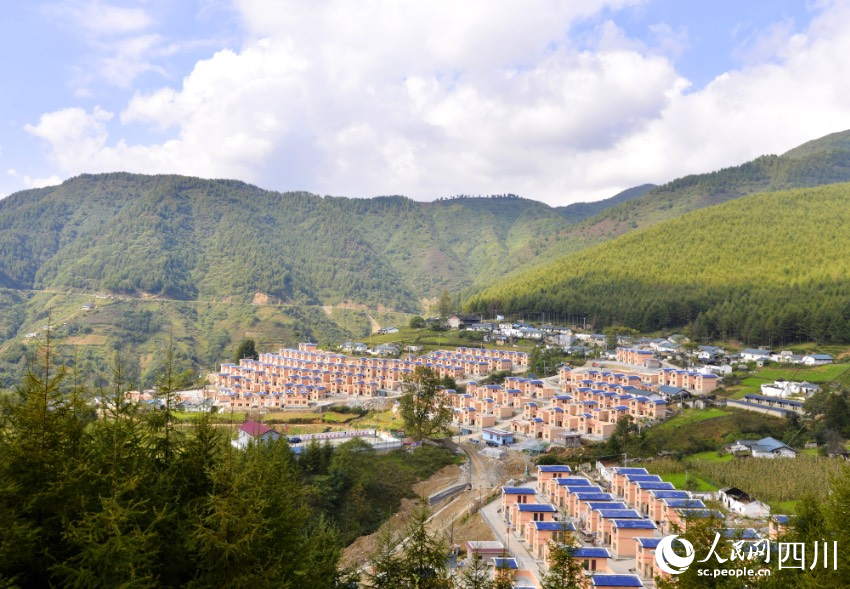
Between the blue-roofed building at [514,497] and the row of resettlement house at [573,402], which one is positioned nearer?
the blue-roofed building at [514,497]

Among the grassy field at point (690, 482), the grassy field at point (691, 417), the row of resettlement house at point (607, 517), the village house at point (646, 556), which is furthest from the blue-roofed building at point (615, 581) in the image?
the grassy field at point (691, 417)

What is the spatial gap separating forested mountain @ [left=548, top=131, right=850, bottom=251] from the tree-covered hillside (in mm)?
15515

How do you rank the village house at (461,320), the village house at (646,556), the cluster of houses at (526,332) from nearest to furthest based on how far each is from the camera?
the village house at (646,556)
the cluster of houses at (526,332)
the village house at (461,320)

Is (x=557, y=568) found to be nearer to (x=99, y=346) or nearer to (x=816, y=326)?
(x=816, y=326)

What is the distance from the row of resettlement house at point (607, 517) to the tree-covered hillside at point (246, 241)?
8139 cm

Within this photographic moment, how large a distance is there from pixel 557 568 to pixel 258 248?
4630 inches

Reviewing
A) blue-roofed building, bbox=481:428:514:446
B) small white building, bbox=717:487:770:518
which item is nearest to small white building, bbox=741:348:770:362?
blue-roofed building, bbox=481:428:514:446

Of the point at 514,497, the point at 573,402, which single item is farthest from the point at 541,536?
the point at 573,402

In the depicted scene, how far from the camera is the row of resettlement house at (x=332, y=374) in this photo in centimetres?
4253

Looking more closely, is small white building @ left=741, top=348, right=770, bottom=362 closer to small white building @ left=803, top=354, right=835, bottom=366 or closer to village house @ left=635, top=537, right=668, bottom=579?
small white building @ left=803, top=354, right=835, bottom=366

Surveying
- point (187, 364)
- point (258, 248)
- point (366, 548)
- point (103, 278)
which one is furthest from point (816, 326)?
point (258, 248)

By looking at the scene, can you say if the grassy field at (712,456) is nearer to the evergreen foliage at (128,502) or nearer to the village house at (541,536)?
the village house at (541,536)

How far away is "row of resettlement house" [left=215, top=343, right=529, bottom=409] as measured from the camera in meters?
42.5

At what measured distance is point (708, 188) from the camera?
397ft
